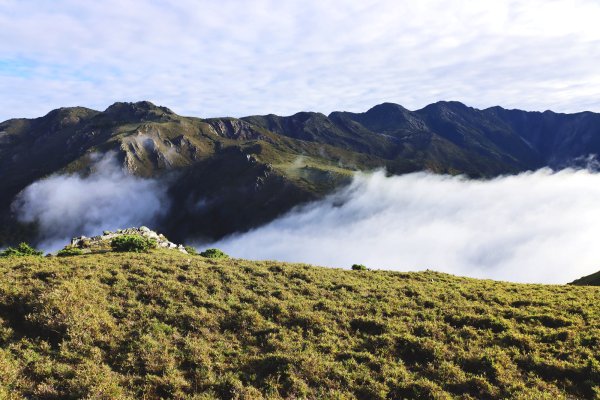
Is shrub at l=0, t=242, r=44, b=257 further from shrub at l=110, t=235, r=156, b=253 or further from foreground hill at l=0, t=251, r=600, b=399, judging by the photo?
foreground hill at l=0, t=251, r=600, b=399

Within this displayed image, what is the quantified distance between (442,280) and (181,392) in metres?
24.7

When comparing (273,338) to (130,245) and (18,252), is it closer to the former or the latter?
(130,245)

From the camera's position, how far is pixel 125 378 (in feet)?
49.8

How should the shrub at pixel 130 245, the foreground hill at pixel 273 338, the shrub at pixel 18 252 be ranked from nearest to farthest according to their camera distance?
the foreground hill at pixel 273 338, the shrub at pixel 18 252, the shrub at pixel 130 245

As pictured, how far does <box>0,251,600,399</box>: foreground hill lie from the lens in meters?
15.3

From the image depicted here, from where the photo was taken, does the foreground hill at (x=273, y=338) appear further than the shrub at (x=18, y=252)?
No

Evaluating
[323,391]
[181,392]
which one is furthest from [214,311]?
[323,391]

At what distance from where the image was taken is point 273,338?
1936 centimetres

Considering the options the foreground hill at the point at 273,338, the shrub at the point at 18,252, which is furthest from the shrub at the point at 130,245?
the foreground hill at the point at 273,338

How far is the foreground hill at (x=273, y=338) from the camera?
601 inches

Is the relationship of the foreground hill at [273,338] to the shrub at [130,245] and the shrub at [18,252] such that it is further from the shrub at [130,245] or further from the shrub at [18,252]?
the shrub at [18,252]

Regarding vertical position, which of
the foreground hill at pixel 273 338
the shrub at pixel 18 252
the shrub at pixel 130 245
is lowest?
the foreground hill at pixel 273 338

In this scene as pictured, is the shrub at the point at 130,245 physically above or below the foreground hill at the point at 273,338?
above

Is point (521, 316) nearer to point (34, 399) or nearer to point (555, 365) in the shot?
point (555, 365)
